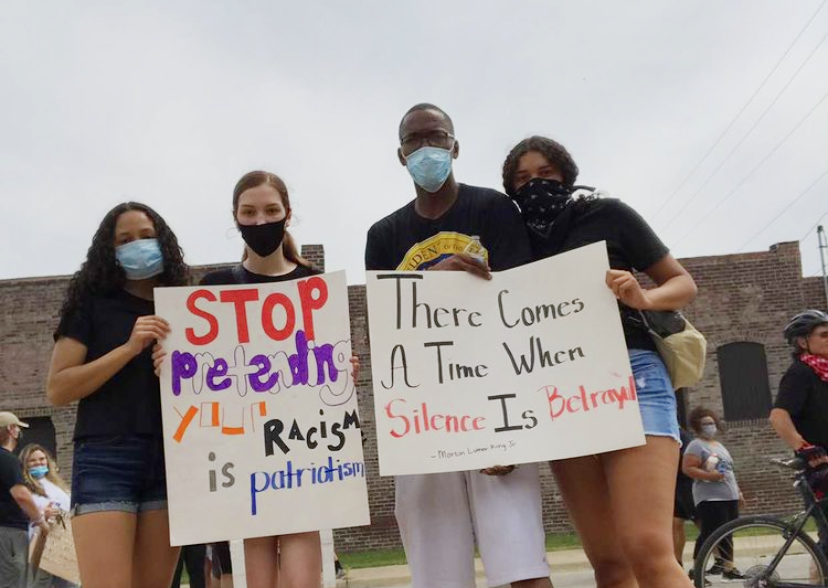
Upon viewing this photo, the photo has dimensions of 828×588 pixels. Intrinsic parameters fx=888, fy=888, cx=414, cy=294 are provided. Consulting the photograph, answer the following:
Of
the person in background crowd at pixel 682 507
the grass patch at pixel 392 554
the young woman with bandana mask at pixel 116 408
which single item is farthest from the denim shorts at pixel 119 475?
the grass patch at pixel 392 554

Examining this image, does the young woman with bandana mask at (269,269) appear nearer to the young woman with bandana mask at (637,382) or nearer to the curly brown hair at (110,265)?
the curly brown hair at (110,265)

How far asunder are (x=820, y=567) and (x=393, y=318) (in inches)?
172

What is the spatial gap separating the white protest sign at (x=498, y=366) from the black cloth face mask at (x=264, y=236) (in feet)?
1.63

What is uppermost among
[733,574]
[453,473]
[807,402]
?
[807,402]

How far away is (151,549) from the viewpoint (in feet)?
11.4

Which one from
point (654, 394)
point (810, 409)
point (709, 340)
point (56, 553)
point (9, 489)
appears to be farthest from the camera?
point (709, 340)

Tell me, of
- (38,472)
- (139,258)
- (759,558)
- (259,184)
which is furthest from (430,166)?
(38,472)

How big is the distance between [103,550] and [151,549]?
8.8 inches

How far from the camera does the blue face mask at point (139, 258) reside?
366 cm

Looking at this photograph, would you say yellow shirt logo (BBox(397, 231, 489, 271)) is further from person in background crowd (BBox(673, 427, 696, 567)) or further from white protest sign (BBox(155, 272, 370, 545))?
person in background crowd (BBox(673, 427, 696, 567))

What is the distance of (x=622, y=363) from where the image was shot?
324 centimetres

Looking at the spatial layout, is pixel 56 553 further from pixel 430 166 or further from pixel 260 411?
pixel 430 166

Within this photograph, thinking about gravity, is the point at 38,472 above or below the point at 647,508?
above

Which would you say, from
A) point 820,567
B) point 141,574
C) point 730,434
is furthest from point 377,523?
point 141,574
